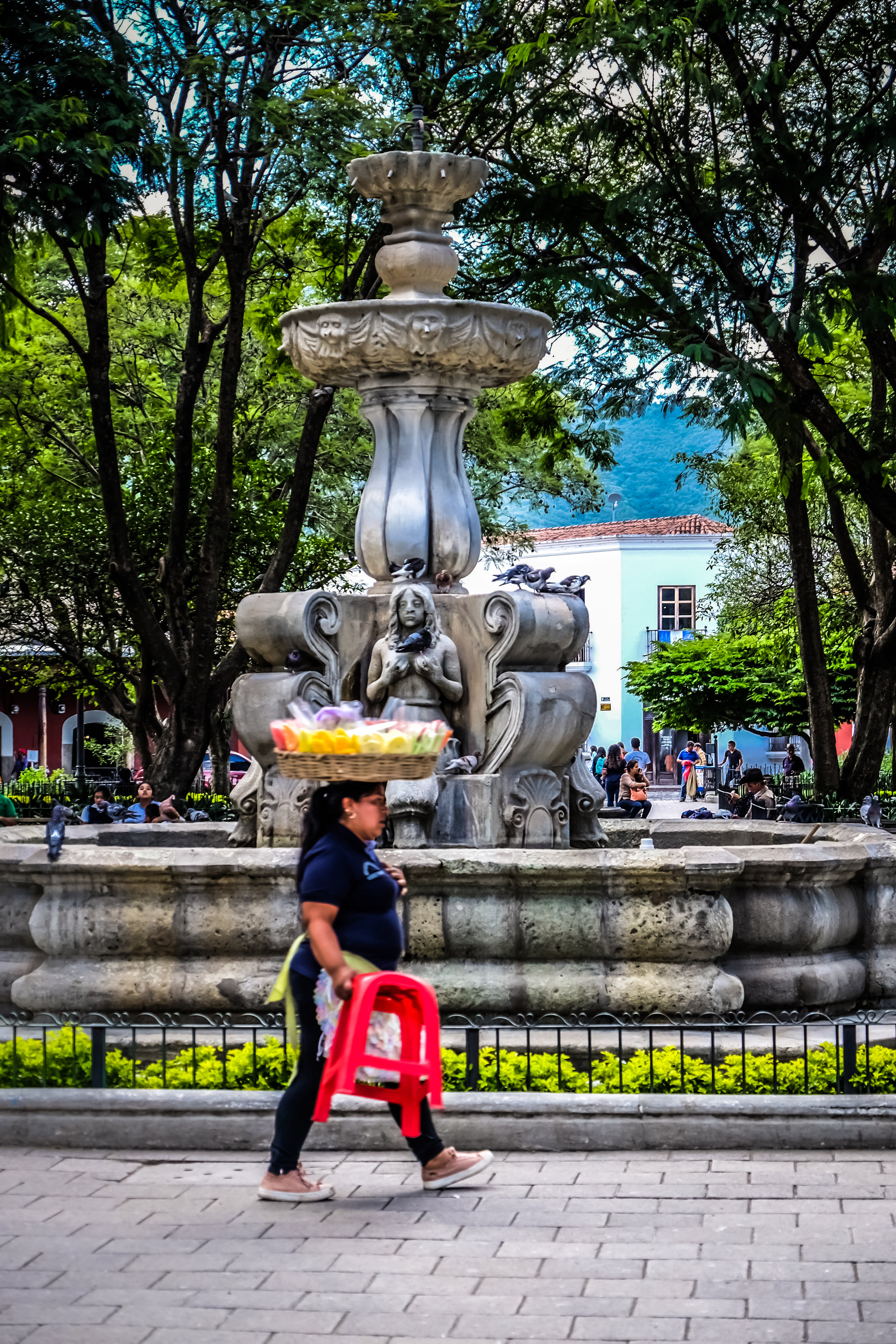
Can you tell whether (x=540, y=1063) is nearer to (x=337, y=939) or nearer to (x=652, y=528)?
(x=337, y=939)

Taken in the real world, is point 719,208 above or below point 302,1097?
above

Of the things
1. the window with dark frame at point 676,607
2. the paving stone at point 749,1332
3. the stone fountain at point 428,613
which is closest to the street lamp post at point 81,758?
the stone fountain at point 428,613

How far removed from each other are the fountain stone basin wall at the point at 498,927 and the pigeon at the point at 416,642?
1659 mm

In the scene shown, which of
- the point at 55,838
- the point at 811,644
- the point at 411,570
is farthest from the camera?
the point at 811,644

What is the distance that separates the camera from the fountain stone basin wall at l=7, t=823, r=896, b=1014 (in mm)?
8375

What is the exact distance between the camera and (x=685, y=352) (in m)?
15.8

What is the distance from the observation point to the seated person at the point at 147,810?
48.1ft

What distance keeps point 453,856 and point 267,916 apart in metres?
0.93

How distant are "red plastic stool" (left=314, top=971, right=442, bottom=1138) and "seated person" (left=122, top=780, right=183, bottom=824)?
28.3ft

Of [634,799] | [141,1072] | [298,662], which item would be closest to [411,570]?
[298,662]

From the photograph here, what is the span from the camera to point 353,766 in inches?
239

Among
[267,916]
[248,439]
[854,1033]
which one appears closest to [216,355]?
[248,439]

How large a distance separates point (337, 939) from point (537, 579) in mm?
4783

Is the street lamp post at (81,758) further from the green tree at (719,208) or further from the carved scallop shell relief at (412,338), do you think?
the carved scallop shell relief at (412,338)
